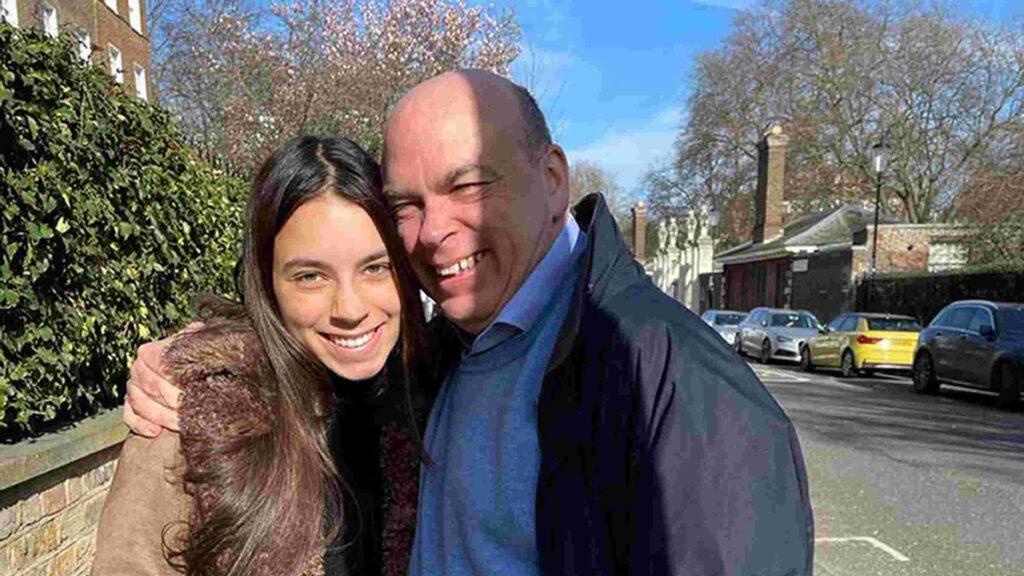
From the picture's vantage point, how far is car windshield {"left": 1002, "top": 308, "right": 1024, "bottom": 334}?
11.7 metres

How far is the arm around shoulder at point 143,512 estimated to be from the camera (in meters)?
1.50

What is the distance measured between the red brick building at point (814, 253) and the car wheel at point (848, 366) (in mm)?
Result: 9829

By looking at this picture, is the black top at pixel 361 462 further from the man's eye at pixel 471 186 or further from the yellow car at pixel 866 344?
the yellow car at pixel 866 344

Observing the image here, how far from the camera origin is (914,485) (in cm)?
689

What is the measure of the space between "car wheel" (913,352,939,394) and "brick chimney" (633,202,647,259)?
40.9 meters

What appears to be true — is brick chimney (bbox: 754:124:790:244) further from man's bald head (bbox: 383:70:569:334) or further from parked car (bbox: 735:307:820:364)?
man's bald head (bbox: 383:70:569:334)

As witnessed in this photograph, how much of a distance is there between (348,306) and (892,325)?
1792 centimetres

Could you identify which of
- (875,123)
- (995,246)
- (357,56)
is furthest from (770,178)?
(357,56)

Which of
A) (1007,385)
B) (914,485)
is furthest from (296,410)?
(1007,385)

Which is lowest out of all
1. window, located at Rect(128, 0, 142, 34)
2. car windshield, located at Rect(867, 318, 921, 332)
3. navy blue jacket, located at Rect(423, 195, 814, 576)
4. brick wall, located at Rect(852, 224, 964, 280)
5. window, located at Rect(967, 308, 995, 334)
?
car windshield, located at Rect(867, 318, 921, 332)

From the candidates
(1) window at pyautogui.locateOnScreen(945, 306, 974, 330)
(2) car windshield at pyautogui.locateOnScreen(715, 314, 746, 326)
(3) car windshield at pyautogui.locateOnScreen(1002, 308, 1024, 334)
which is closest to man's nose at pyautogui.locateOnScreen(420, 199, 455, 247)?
(3) car windshield at pyautogui.locateOnScreen(1002, 308, 1024, 334)

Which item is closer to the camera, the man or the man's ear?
the man

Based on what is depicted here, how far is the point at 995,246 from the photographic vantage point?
20.5m

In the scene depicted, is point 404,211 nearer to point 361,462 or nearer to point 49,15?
point 361,462
